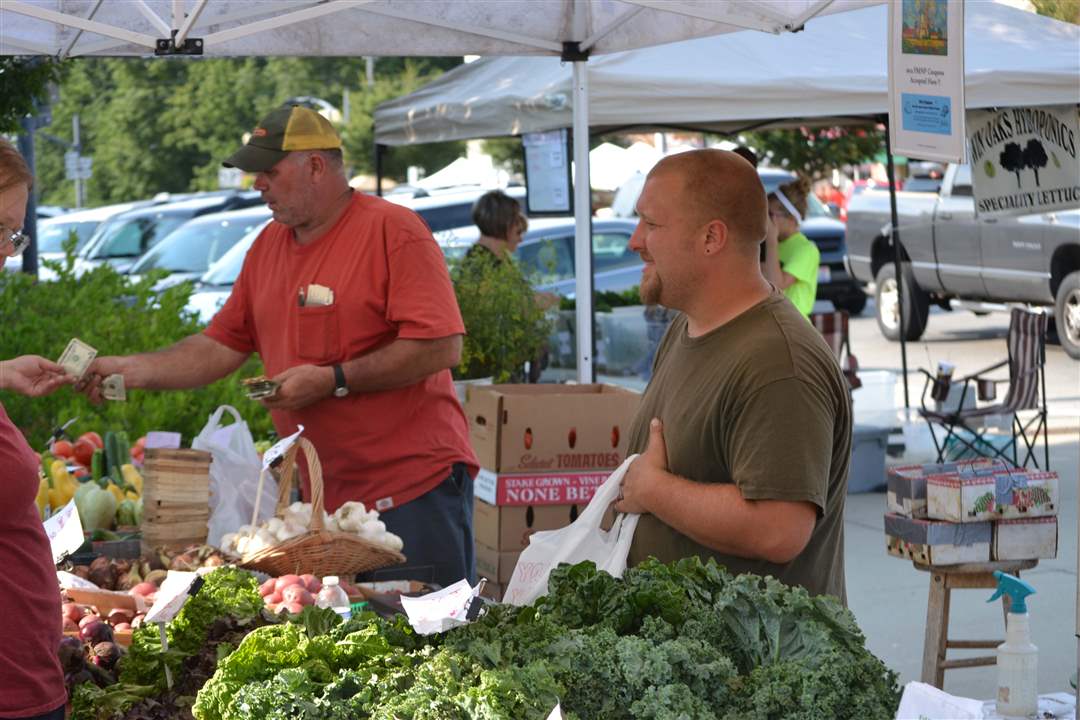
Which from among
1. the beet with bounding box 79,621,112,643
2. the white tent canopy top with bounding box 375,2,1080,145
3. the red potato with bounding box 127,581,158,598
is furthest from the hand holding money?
the white tent canopy top with bounding box 375,2,1080,145

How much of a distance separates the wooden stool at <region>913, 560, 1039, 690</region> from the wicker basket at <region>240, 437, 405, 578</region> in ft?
6.96

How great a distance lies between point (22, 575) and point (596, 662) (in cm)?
109

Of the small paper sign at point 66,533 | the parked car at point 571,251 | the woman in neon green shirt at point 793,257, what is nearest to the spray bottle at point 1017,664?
the small paper sign at point 66,533

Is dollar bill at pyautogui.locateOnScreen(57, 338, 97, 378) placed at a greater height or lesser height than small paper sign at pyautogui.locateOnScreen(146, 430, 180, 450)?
greater

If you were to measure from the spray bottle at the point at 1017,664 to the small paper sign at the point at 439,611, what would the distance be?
6.09 feet

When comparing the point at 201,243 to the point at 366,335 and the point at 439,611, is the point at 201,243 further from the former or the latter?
the point at 439,611

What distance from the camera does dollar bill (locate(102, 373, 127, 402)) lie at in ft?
15.0

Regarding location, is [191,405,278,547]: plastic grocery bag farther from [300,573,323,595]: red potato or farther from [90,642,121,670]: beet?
[90,642,121,670]: beet

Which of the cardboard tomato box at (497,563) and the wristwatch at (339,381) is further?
the cardboard tomato box at (497,563)

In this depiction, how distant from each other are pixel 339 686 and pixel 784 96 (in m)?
6.55

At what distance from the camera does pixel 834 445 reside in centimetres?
319

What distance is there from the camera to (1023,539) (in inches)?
199

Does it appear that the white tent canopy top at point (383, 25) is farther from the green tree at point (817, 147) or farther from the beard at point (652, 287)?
the green tree at point (817, 147)

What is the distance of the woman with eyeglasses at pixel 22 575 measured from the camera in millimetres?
2561
